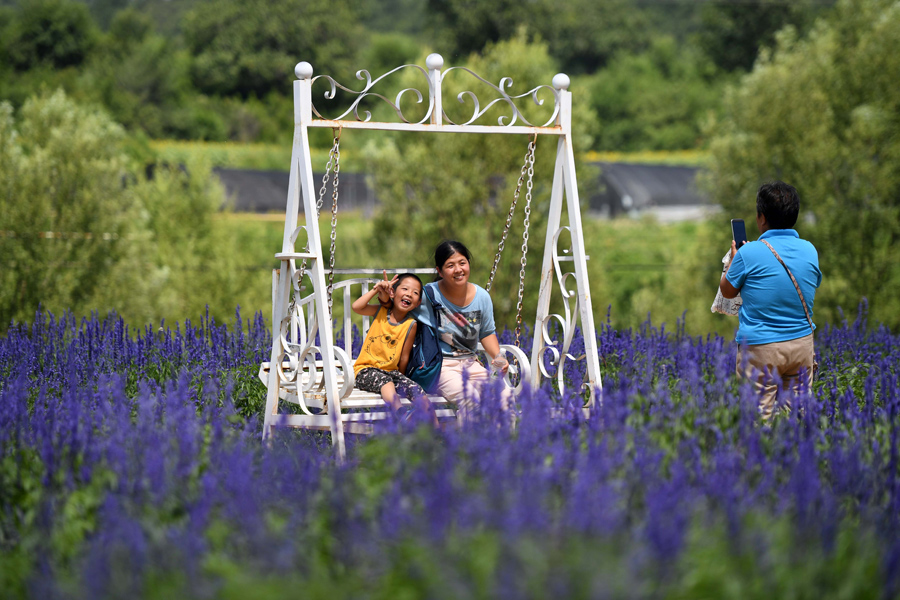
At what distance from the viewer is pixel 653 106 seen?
141ft

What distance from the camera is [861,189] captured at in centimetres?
1320

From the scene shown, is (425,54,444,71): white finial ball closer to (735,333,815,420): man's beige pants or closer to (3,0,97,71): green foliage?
(735,333,815,420): man's beige pants

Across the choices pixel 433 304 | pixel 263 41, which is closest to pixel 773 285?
pixel 433 304

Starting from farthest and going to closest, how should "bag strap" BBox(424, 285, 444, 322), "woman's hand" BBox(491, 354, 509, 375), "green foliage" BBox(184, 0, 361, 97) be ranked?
"green foliage" BBox(184, 0, 361, 97) < "bag strap" BBox(424, 285, 444, 322) < "woman's hand" BBox(491, 354, 509, 375)

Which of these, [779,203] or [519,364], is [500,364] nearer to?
[519,364]

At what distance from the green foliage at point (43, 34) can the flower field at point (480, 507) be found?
132 ft

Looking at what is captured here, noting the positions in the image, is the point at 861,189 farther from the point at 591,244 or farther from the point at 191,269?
the point at 191,269

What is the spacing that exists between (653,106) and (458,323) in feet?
134

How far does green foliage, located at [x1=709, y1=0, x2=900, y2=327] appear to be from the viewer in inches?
503

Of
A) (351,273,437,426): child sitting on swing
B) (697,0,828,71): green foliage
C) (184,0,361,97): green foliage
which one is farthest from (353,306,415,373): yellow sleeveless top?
(184,0,361,97): green foliage

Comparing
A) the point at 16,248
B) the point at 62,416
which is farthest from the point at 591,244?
the point at 62,416

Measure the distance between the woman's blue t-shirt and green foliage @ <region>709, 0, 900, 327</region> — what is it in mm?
9389

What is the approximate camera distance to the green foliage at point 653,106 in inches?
1651

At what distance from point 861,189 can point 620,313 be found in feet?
20.2
